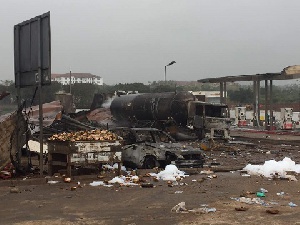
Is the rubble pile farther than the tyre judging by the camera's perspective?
No

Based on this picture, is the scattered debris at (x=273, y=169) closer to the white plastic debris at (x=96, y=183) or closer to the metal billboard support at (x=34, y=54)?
the white plastic debris at (x=96, y=183)

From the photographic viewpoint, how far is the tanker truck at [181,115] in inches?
1033

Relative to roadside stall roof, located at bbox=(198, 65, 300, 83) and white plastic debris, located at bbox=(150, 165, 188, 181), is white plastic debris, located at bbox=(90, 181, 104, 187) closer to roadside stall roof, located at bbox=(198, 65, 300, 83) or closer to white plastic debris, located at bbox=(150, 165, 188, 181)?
white plastic debris, located at bbox=(150, 165, 188, 181)

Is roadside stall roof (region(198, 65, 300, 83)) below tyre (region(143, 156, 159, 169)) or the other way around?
the other way around

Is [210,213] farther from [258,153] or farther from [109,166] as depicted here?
Result: [258,153]

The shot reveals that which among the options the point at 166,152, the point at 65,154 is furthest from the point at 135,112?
the point at 65,154

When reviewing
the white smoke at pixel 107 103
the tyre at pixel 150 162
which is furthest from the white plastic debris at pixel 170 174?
the white smoke at pixel 107 103

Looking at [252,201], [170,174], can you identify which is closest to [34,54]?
[170,174]

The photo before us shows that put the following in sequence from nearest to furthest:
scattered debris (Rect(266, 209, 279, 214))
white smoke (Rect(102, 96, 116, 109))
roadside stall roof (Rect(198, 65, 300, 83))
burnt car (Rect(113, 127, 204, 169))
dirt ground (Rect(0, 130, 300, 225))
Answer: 1. dirt ground (Rect(0, 130, 300, 225))
2. scattered debris (Rect(266, 209, 279, 214))
3. burnt car (Rect(113, 127, 204, 169))
4. white smoke (Rect(102, 96, 116, 109))
5. roadside stall roof (Rect(198, 65, 300, 83))

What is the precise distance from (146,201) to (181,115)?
18211 mm

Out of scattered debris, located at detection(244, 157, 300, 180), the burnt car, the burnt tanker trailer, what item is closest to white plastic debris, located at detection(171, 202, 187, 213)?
scattered debris, located at detection(244, 157, 300, 180)

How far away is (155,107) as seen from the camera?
89.2 feet

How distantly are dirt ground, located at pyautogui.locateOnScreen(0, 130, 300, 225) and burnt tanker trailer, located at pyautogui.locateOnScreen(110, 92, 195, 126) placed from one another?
14.1 m

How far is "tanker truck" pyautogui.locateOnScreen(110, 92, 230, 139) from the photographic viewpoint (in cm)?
2625
